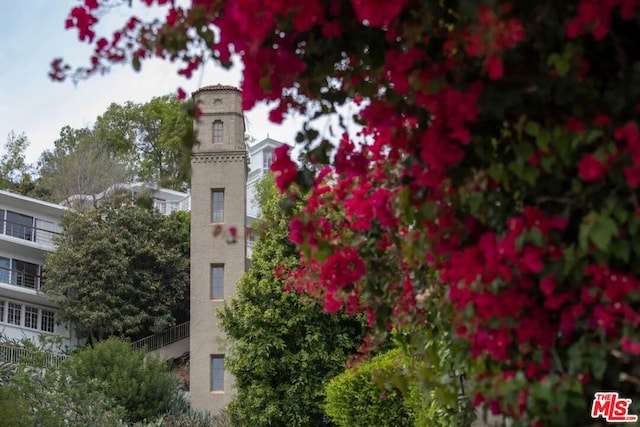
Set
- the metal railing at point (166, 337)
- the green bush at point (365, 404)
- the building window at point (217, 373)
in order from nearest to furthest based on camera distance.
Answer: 1. the green bush at point (365, 404)
2. the building window at point (217, 373)
3. the metal railing at point (166, 337)

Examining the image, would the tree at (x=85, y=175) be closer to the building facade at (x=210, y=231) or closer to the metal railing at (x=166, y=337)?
the metal railing at (x=166, y=337)

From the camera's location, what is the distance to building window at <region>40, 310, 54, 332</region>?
130 feet

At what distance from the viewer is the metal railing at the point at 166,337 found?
37938mm

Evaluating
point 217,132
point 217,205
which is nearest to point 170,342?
point 217,205

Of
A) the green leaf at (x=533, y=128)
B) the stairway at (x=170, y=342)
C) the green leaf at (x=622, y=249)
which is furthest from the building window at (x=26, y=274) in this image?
the green leaf at (x=622, y=249)

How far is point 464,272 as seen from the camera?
11.6 ft

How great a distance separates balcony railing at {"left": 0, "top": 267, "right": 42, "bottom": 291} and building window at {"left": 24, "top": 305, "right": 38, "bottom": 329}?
90 centimetres

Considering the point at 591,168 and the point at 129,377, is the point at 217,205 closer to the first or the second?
the point at 129,377

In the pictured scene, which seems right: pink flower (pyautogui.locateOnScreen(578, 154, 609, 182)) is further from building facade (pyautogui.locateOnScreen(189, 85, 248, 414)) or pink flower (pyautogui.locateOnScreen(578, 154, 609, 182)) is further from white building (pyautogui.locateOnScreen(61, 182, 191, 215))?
building facade (pyautogui.locateOnScreen(189, 85, 248, 414))

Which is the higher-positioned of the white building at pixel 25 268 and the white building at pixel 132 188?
the white building at pixel 132 188

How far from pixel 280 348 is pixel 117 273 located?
40.5ft

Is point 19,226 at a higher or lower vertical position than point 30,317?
higher

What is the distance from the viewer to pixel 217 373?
112 ft

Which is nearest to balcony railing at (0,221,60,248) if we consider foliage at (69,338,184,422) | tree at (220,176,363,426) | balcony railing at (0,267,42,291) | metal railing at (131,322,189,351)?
balcony railing at (0,267,42,291)
